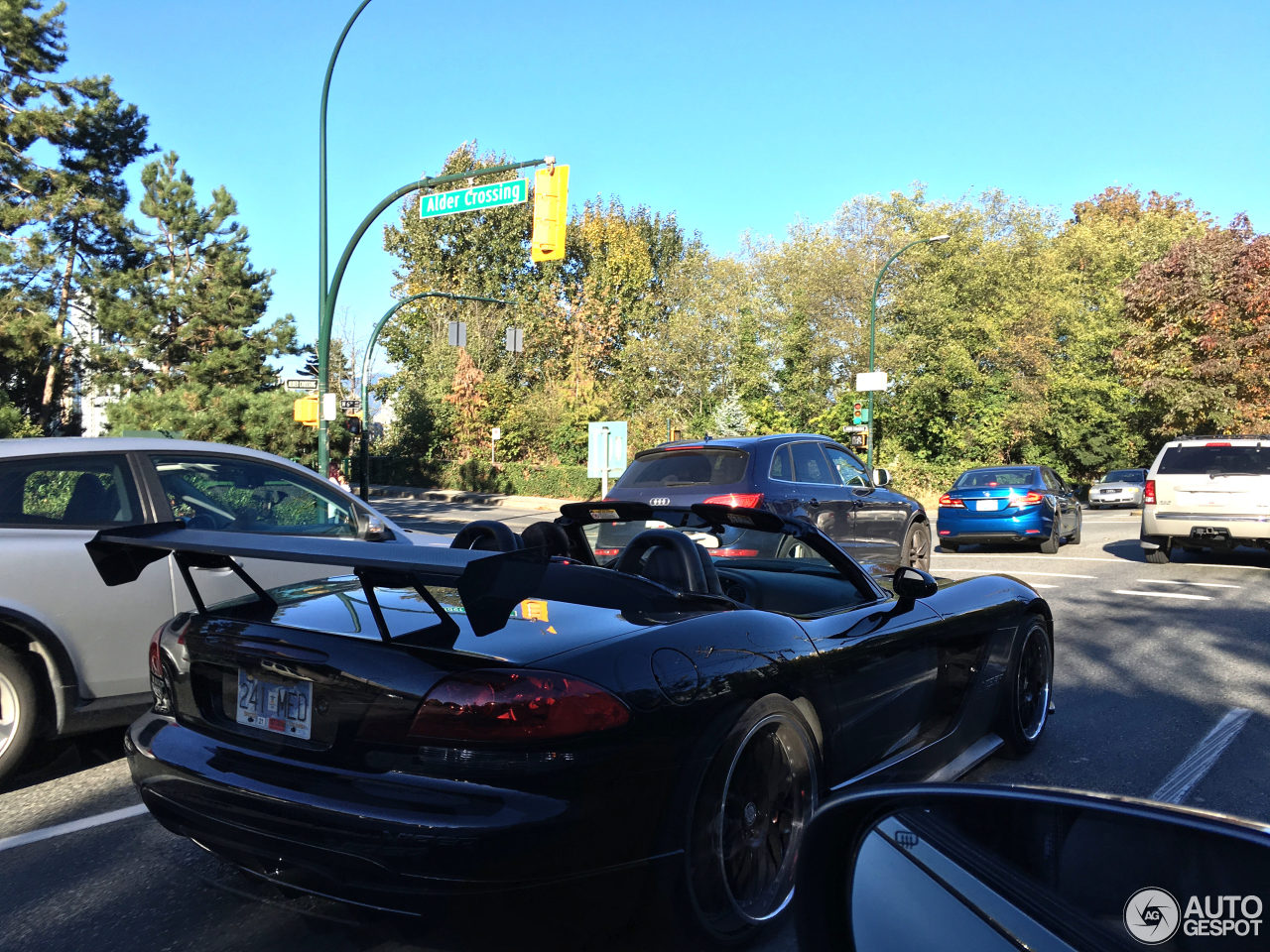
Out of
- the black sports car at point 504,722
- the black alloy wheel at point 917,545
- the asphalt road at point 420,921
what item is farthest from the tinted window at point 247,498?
the black alloy wheel at point 917,545

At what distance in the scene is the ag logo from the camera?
118cm

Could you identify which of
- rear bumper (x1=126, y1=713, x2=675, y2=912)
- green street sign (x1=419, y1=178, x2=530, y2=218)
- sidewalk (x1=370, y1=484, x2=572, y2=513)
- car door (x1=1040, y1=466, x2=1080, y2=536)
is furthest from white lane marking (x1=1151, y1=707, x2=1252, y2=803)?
sidewalk (x1=370, y1=484, x2=572, y2=513)

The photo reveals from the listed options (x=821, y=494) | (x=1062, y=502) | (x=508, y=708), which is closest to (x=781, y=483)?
(x=821, y=494)

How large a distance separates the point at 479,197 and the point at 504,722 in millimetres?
14982

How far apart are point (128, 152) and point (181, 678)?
33266 mm

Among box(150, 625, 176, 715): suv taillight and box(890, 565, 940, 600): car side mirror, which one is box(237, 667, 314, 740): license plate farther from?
box(890, 565, 940, 600): car side mirror

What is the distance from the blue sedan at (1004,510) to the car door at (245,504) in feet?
42.4

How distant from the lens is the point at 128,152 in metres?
31.5

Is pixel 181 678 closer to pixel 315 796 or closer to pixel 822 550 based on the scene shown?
pixel 315 796

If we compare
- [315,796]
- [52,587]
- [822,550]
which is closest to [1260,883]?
[315,796]

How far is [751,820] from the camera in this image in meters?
3.10

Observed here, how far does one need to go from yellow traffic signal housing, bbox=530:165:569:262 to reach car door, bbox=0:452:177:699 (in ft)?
36.4

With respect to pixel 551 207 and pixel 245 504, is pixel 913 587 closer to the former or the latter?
pixel 245 504

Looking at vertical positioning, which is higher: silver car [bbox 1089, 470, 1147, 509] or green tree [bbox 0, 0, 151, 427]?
green tree [bbox 0, 0, 151, 427]
